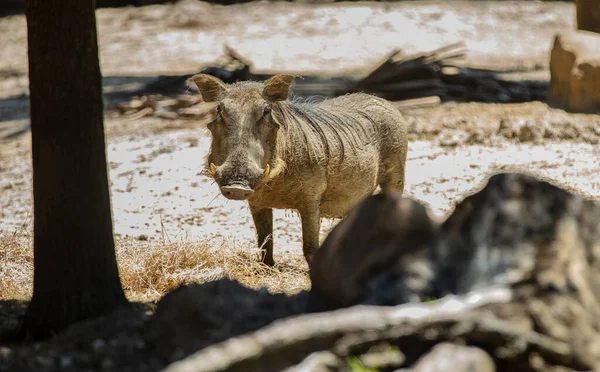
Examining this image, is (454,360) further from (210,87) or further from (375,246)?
(210,87)

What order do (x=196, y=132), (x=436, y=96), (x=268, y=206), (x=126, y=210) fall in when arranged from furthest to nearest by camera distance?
(x=436, y=96) < (x=196, y=132) < (x=126, y=210) < (x=268, y=206)

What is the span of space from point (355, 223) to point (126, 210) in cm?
483

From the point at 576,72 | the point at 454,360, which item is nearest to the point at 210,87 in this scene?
the point at 454,360

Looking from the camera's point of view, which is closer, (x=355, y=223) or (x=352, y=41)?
(x=355, y=223)

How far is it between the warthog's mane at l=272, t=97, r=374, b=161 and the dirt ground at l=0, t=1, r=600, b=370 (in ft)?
Answer: 2.23

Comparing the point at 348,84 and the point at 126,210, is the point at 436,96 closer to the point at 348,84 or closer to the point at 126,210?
the point at 348,84

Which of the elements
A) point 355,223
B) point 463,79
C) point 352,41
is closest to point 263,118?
point 355,223

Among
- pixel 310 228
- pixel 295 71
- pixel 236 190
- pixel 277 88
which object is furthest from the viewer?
pixel 295 71

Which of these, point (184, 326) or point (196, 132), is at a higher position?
point (184, 326)

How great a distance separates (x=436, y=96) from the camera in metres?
11.4

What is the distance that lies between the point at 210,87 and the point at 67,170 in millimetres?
1821

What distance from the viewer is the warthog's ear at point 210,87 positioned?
5.58 metres

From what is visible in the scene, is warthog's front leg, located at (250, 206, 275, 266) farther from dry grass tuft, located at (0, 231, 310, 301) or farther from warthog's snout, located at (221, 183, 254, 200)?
warthog's snout, located at (221, 183, 254, 200)

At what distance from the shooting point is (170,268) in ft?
18.6
